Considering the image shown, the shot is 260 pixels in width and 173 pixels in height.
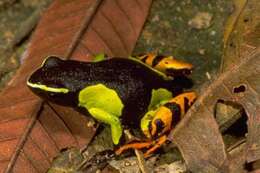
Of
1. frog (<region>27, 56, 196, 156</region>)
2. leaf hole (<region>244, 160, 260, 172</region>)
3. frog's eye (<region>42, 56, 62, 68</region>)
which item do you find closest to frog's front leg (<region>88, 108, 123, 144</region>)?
frog (<region>27, 56, 196, 156</region>)

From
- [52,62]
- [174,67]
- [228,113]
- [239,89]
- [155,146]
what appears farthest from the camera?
[174,67]

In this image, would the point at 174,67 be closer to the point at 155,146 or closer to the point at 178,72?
the point at 178,72

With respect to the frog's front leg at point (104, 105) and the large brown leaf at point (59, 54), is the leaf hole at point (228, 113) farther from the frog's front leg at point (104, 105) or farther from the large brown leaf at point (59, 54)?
the large brown leaf at point (59, 54)

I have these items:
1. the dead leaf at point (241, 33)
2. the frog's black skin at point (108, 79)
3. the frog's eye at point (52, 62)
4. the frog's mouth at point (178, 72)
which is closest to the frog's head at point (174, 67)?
the frog's mouth at point (178, 72)

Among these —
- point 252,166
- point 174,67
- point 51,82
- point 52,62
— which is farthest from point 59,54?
point 252,166

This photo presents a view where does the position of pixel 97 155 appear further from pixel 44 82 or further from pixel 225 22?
pixel 225 22

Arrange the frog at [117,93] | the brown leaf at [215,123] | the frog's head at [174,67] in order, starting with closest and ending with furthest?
1. the brown leaf at [215,123]
2. the frog at [117,93]
3. the frog's head at [174,67]

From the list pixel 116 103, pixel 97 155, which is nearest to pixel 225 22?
pixel 116 103
